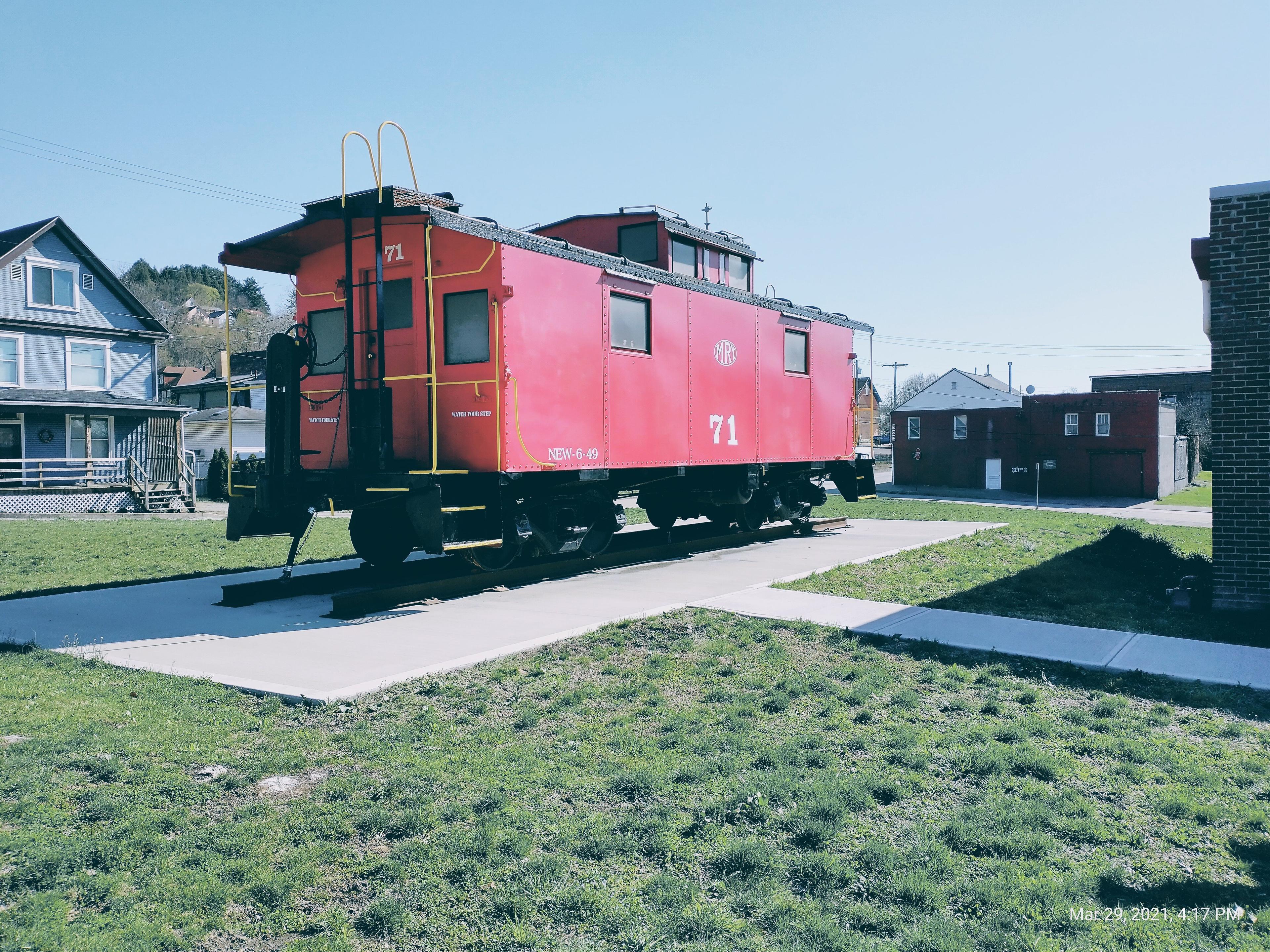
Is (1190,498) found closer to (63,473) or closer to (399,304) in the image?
(399,304)

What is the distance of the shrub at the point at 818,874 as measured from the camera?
359cm

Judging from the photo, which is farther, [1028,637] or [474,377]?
[474,377]

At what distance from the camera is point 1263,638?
314 inches

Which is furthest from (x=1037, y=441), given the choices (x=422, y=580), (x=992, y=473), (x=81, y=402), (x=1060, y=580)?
(x=422, y=580)

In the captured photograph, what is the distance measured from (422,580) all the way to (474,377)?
106 inches

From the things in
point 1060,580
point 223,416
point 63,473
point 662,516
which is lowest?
point 1060,580

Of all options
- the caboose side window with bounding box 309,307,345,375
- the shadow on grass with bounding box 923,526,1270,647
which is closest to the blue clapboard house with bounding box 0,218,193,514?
the caboose side window with bounding box 309,307,345,375

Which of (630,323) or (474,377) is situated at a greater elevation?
(630,323)

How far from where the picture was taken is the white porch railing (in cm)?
2870

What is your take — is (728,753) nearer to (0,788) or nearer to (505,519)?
(0,788)

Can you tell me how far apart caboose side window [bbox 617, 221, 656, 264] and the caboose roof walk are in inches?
27.7

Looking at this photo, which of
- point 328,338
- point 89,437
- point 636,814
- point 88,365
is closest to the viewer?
point 636,814

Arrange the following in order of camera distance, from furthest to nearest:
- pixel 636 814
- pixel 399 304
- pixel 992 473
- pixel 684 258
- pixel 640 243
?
pixel 992 473
pixel 684 258
pixel 640 243
pixel 399 304
pixel 636 814

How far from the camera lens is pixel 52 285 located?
30.7 meters
